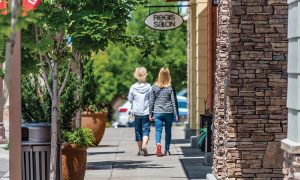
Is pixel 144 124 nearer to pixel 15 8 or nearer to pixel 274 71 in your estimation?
pixel 274 71

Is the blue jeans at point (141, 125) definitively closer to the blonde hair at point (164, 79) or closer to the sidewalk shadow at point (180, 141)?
the blonde hair at point (164, 79)

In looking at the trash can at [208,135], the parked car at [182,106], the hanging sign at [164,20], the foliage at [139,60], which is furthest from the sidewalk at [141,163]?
the parked car at [182,106]

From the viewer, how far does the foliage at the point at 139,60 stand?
44.2 metres

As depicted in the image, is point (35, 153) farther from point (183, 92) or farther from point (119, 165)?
point (183, 92)

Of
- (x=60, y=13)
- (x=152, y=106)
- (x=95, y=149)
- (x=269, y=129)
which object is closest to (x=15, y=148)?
(x=60, y=13)

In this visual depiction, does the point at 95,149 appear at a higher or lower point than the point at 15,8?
lower

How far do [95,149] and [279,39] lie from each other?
10.2 meters

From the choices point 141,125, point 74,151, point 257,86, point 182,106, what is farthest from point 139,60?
point 257,86

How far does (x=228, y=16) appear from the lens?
42.1 feet

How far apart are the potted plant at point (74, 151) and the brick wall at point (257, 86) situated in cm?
220

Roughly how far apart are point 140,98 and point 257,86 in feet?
24.0

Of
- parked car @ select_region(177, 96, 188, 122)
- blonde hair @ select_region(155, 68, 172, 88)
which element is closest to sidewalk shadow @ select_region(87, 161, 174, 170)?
blonde hair @ select_region(155, 68, 172, 88)

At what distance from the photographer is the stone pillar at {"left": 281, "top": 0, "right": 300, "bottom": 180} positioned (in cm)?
882

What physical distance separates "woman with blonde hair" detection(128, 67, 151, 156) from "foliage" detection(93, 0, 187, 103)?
16.5 metres
